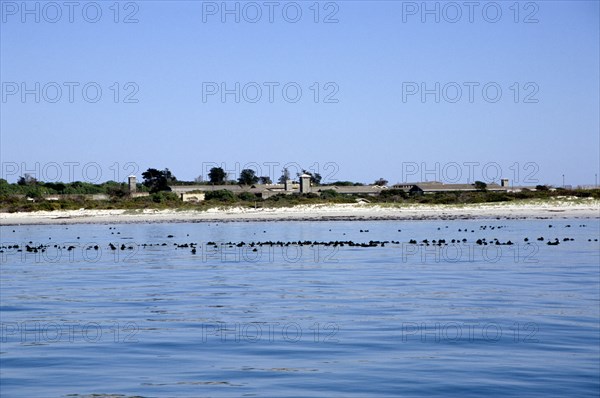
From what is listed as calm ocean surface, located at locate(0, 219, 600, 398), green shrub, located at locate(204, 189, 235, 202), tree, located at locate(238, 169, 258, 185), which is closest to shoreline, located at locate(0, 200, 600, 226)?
green shrub, located at locate(204, 189, 235, 202)

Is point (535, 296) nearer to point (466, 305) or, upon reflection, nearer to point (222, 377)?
point (466, 305)

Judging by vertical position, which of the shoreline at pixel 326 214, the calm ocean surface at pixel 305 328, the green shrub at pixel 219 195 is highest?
the green shrub at pixel 219 195

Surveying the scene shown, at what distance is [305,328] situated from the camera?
16.2m

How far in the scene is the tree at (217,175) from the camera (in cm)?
14850

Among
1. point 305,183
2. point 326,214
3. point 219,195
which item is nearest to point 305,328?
point 326,214

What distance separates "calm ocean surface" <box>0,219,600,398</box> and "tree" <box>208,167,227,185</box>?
4574 inches

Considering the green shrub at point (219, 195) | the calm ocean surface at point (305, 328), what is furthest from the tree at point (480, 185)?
the calm ocean surface at point (305, 328)

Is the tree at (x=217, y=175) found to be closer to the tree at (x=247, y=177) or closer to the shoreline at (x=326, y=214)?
the tree at (x=247, y=177)

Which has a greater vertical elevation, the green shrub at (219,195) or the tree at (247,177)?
the tree at (247,177)

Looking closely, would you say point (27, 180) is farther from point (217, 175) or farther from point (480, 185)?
point (480, 185)

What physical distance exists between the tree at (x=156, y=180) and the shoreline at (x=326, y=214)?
44047mm

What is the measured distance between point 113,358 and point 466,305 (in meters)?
8.84

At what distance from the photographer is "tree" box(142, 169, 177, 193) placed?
131375 mm

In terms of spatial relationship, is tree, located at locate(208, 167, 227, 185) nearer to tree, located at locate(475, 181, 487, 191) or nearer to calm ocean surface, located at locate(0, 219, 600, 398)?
tree, located at locate(475, 181, 487, 191)
